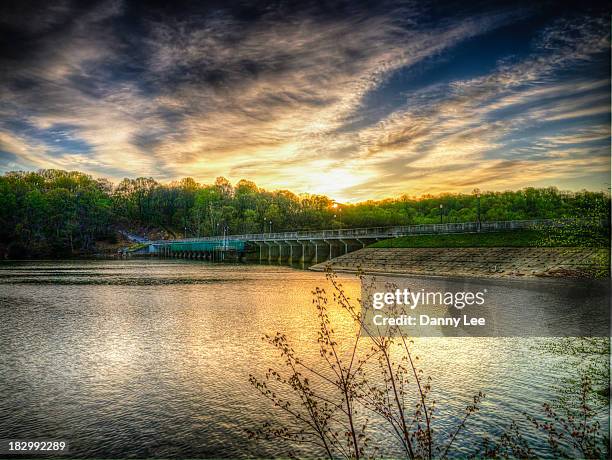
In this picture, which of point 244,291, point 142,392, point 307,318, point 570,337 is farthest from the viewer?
point 244,291

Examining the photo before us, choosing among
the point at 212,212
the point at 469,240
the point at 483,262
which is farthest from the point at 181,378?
the point at 212,212

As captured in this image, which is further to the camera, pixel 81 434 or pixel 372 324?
pixel 372 324

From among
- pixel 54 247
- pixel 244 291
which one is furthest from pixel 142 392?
pixel 54 247

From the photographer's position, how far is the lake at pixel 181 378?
9398mm

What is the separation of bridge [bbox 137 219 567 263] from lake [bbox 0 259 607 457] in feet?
103

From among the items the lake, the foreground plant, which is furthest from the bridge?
the foreground plant

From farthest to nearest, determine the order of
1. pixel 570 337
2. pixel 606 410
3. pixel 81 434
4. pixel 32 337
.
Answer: pixel 32 337, pixel 570 337, pixel 606 410, pixel 81 434

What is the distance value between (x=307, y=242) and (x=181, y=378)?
8593cm

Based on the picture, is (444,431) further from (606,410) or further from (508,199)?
(508,199)

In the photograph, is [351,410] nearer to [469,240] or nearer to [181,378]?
[181,378]

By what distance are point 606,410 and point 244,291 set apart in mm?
30770

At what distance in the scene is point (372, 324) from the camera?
69.5 ft

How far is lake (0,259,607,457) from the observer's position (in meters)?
9.40

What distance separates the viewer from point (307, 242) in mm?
99125
